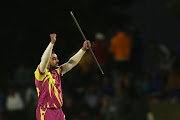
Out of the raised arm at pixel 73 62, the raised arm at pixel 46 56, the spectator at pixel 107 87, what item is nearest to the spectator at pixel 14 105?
the spectator at pixel 107 87

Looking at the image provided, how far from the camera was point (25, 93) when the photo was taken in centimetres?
1802

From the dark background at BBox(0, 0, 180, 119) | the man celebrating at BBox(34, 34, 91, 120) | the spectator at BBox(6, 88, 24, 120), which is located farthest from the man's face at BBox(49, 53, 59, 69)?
the dark background at BBox(0, 0, 180, 119)

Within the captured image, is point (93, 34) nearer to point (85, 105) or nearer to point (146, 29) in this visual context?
point (146, 29)

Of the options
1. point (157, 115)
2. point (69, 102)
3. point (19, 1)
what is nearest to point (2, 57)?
point (19, 1)

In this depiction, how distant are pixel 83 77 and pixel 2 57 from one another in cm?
435

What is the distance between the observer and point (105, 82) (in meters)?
16.4

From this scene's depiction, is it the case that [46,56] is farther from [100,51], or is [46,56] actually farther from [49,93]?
[100,51]

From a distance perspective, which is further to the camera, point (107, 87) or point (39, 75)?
point (107, 87)

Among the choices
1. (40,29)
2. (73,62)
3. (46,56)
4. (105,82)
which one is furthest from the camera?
(40,29)

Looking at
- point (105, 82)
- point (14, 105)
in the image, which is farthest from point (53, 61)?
point (14, 105)

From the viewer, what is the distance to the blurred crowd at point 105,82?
16.1 metres

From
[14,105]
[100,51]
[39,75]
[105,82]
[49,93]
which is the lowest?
[49,93]

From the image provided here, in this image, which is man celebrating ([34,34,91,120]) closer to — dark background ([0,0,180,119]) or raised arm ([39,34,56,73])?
raised arm ([39,34,56,73])

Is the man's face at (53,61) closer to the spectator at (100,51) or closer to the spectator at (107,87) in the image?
the spectator at (107,87)
